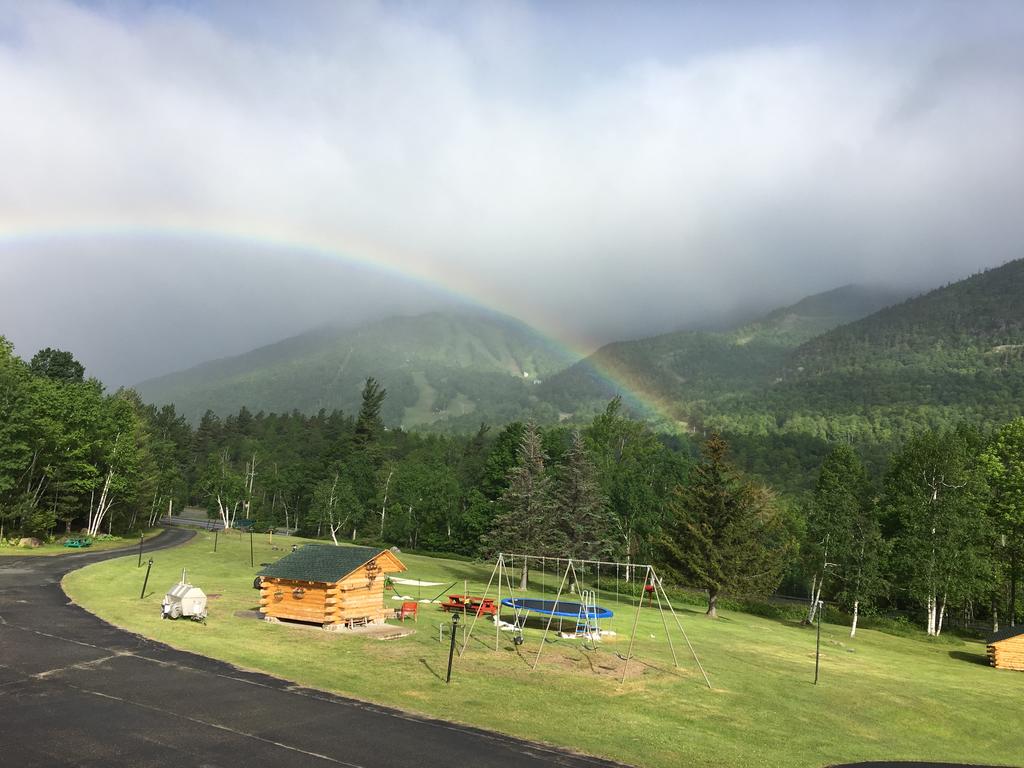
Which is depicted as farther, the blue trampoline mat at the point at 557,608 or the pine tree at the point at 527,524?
the pine tree at the point at 527,524

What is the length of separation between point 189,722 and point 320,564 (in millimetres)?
15794

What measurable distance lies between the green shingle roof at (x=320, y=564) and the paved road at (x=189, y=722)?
8.13 m

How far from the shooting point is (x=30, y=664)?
20.6m

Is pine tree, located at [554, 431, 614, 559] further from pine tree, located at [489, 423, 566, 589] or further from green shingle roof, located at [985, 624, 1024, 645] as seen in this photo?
green shingle roof, located at [985, 624, 1024, 645]

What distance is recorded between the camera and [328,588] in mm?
30578

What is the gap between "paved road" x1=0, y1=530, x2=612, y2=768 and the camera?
14516mm

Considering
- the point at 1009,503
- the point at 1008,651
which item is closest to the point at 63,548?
the point at 1008,651

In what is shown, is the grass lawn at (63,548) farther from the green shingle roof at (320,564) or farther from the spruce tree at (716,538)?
the spruce tree at (716,538)

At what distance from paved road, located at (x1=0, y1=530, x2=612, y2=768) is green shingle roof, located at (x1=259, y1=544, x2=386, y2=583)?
813 cm

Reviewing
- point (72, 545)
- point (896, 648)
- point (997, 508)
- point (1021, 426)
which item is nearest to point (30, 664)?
point (72, 545)

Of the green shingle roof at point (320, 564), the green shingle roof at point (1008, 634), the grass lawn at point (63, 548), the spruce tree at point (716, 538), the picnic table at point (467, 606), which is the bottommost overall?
the grass lawn at point (63, 548)

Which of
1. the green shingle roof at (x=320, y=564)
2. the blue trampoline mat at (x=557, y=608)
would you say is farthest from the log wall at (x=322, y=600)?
the blue trampoline mat at (x=557, y=608)

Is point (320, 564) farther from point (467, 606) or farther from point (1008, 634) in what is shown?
point (1008, 634)

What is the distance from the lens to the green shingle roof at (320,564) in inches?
1220
